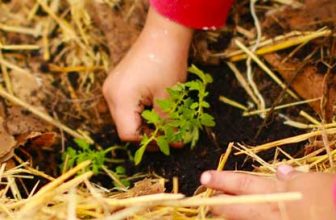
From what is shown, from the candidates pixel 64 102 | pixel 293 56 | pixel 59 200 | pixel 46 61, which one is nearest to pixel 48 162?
pixel 64 102

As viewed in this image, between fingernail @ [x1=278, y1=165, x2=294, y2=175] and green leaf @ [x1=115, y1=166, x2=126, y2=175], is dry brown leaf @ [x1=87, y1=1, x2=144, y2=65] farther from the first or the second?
fingernail @ [x1=278, y1=165, x2=294, y2=175]

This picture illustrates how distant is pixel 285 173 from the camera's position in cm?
131

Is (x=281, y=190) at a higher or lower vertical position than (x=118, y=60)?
lower

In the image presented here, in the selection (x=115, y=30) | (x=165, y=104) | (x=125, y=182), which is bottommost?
(x=125, y=182)

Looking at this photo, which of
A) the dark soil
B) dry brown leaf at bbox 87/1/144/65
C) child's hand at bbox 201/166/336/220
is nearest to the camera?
child's hand at bbox 201/166/336/220

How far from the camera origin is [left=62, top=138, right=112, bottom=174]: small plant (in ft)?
5.67

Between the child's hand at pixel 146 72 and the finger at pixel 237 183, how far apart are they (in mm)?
480

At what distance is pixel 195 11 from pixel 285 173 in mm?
633

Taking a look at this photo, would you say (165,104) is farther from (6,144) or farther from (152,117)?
(6,144)

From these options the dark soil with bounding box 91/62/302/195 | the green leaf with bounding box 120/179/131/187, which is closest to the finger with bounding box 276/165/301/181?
the dark soil with bounding box 91/62/302/195

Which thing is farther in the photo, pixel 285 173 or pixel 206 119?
pixel 206 119

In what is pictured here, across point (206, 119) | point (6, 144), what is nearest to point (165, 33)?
point (206, 119)

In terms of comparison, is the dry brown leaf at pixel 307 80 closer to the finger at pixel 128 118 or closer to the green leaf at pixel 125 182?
the finger at pixel 128 118

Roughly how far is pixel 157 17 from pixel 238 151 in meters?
0.46
